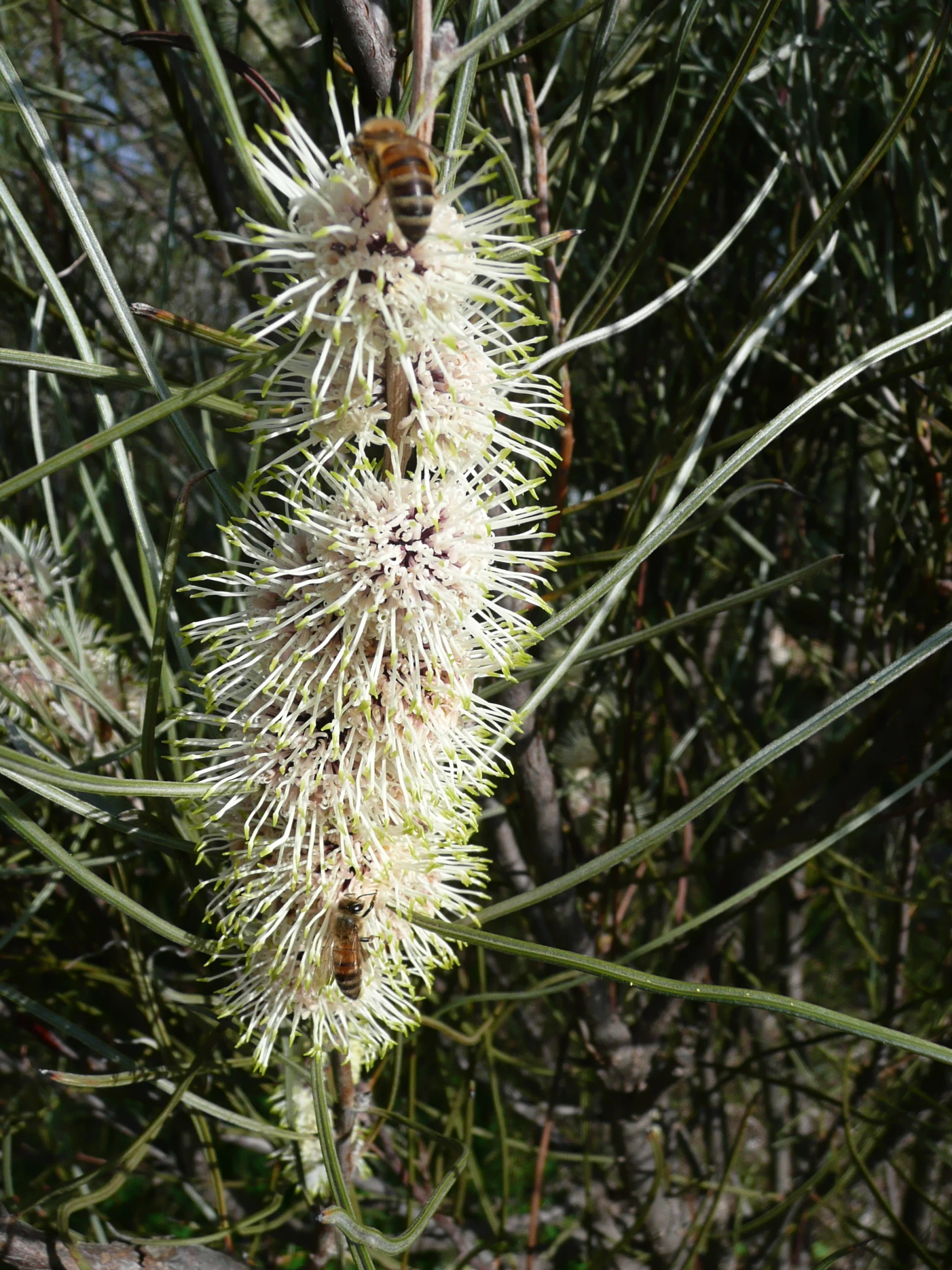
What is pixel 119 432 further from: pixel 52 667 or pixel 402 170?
pixel 52 667

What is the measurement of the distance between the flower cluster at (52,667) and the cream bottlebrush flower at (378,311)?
34cm

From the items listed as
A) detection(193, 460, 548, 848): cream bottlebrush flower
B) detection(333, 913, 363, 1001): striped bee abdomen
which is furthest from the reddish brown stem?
detection(333, 913, 363, 1001): striped bee abdomen

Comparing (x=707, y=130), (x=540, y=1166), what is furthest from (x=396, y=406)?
(x=540, y=1166)

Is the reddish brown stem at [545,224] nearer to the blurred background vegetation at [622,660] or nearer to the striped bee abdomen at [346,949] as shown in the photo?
the blurred background vegetation at [622,660]

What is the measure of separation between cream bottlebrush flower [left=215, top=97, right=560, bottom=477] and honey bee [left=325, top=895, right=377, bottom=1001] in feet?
0.77

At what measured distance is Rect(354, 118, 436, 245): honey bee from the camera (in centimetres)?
30

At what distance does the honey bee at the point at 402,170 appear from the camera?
30 cm

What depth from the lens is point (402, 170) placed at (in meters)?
0.30

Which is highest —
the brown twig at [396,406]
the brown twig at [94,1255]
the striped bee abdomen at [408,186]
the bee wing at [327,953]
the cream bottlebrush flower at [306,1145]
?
the striped bee abdomen at [408,186]

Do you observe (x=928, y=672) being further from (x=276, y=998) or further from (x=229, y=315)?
(x=229, y=315)

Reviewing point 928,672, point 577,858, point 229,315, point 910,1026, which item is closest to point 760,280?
point 928,672

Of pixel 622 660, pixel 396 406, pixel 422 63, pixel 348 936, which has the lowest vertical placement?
pixel 622 660

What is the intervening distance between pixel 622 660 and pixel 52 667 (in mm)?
550

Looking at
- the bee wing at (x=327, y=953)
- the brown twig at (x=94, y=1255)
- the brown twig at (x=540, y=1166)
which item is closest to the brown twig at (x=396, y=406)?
the bee wing at (x=327, y=953)
